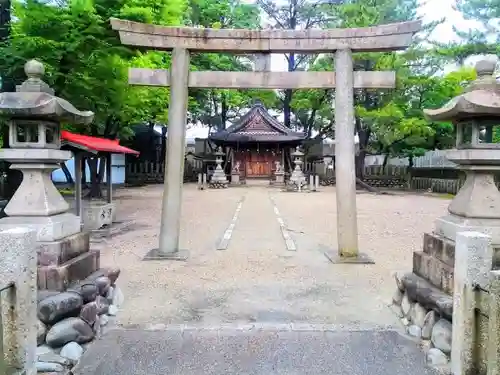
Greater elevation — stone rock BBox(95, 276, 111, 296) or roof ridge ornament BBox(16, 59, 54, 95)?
roof ridge ornament BBox(16, 59, 54, 95)

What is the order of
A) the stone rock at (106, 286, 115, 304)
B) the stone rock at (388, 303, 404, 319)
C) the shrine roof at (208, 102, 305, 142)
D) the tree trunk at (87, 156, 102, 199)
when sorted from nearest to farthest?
the stone rock at (388, 303, 404, 319) < the stone rock at (106, 286, 115, 304) < the tree trunk at (87, 156, 102, 199) < the shrine roof at (208, 102, 305, 142)

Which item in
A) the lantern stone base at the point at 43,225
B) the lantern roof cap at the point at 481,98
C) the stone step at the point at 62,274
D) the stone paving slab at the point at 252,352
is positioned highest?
the lantern roof cap at the point at 481,98

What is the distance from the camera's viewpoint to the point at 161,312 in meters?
4.73

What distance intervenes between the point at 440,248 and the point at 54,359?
3.87m

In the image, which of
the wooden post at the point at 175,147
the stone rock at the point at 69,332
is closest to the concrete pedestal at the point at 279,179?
the wooden post at the point at 175,147

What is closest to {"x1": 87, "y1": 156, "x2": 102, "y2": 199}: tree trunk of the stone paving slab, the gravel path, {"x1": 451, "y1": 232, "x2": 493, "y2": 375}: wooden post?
the gravel path

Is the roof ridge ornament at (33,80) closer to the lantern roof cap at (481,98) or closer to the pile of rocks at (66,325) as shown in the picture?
the pile of rocks at (66,325)

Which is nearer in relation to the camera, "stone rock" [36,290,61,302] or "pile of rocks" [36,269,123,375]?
"pile of rocks" [36,269,123,375]

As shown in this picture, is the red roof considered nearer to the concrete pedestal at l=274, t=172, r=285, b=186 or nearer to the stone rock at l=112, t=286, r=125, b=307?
the stone rock at l=112, t=286, r=125, b=307

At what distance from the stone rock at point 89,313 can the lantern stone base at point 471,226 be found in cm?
374

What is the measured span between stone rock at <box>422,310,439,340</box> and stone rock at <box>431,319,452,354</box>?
0.12 m

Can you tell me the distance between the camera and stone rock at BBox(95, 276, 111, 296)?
450cm

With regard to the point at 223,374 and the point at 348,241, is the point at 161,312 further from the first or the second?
the point at 348,241

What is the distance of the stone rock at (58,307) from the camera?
11.8 ft
